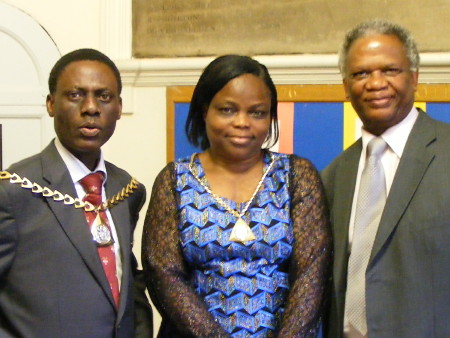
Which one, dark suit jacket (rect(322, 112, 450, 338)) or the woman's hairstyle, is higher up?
the woman's hairstyle

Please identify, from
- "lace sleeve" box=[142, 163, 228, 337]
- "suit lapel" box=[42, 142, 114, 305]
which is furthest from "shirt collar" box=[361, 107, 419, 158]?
"suit lapel" box=[42, 142, 114, 305]

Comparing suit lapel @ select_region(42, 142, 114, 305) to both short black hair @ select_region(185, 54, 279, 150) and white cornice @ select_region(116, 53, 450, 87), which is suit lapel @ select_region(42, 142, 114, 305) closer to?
short black hair @ select_region(185, 54, 279, 150)

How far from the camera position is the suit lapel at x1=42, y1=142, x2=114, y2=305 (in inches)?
64.0

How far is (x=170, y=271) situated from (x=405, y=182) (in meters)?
0.65

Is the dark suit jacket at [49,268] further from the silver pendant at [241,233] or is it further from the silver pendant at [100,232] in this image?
the silver pendant at [241,233]

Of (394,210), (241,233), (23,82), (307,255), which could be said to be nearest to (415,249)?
(394,210)

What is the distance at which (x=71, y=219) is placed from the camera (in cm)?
164

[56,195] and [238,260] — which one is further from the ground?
[56,195]

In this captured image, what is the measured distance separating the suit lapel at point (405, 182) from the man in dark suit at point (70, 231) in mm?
657

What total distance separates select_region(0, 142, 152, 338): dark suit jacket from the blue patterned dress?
0.16 meters

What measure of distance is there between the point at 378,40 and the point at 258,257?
67cm

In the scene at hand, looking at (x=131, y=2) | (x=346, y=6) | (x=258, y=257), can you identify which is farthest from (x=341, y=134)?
(x=258, y=257)

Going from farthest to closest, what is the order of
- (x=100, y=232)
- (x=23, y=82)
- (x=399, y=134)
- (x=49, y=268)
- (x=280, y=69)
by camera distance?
1. (x=23, y=82)
2. (x=280, y=69)
3. (x=399, y=134)
4. (x=100, y=232)
5. (x=49, y=268)

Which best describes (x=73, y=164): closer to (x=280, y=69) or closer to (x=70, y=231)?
(x=70, y=231)
